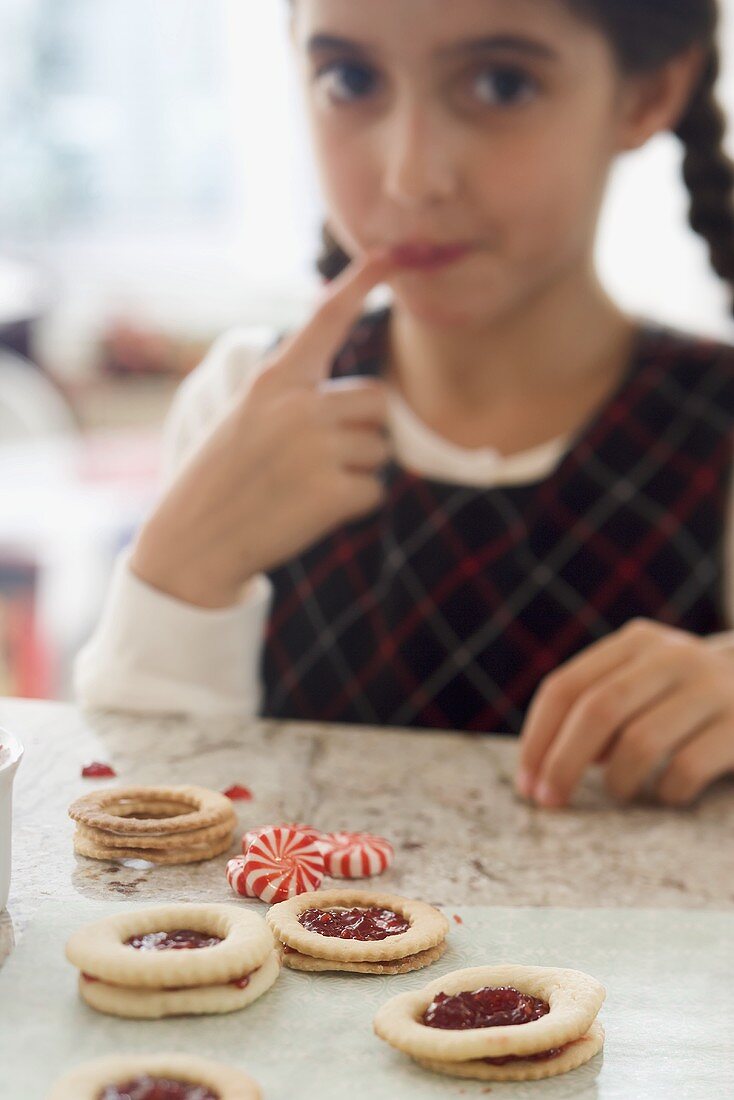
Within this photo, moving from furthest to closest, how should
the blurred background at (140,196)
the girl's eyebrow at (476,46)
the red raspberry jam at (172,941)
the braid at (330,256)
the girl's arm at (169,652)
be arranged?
1. the blurred background at (140,196)
2. the braid at (330,256)
3. the girl's arm at (169,652)
4. the girl's eyebrow at (476,46)
5. the red raspberry jam at (172,941)

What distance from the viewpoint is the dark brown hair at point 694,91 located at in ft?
3.91

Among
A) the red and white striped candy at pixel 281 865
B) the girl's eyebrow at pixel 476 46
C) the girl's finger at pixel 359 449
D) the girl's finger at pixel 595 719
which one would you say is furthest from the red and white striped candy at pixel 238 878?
the girl's eyebrow at pixel 476 46

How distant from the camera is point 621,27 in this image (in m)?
1.19

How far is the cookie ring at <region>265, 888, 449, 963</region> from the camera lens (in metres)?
0.67

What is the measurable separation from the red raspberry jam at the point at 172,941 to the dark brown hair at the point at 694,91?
0.83 meters

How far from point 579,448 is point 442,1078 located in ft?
2.80

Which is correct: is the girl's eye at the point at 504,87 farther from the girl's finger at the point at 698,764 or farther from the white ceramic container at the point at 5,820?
the white ceramic container at the point at 5,820

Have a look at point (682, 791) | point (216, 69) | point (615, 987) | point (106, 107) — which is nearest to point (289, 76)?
point (216, 69)

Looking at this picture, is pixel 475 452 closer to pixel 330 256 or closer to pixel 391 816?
pixel 330 256

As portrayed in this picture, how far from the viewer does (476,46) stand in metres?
1.10

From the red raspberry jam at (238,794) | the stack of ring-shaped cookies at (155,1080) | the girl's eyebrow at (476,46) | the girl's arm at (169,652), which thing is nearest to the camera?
the stack of ring-shaped cookies at (155,1080)

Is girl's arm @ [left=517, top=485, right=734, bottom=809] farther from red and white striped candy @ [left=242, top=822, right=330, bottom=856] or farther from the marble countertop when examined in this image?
red and white striped candy @ [left=242, top=822, right=330, bottom=856]

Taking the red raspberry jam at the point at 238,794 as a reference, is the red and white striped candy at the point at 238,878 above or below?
above

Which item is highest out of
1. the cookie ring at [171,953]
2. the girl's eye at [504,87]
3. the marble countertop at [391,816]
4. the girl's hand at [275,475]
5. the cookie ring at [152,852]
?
the girl's eye at [504,87]
